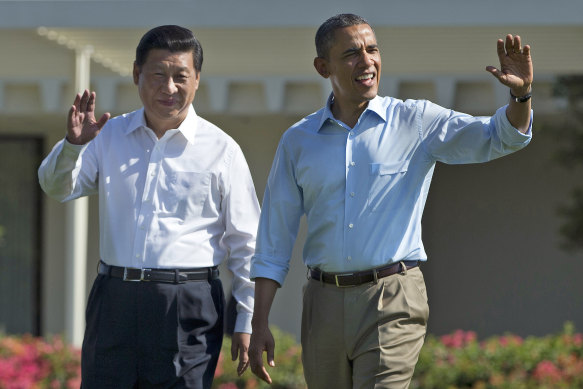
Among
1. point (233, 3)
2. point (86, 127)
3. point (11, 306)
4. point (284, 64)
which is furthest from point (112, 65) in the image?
point (86, 127)

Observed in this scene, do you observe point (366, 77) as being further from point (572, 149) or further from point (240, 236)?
point (572, 149)

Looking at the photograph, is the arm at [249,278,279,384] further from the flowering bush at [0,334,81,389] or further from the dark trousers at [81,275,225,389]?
the flowering bush at [0,334,81,389]

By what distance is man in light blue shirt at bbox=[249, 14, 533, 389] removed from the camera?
338cm

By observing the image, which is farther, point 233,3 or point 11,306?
point 11,306

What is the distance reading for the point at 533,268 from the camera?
11.1m

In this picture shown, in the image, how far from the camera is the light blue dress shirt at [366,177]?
11.2ft

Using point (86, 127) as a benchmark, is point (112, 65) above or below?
above

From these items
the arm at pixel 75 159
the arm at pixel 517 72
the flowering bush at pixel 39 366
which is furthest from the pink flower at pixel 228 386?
the arm at pixel 517 72

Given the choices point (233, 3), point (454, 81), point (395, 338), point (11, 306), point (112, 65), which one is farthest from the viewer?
point (11, 306)

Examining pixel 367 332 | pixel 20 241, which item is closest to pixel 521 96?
pixel 367 332

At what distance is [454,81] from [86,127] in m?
5.29

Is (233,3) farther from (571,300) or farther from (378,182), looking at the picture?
(571,300)

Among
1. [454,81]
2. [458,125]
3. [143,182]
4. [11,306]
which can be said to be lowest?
[11,306]

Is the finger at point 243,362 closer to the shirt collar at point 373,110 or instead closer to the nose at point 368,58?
the shirt collar at point 373,110
